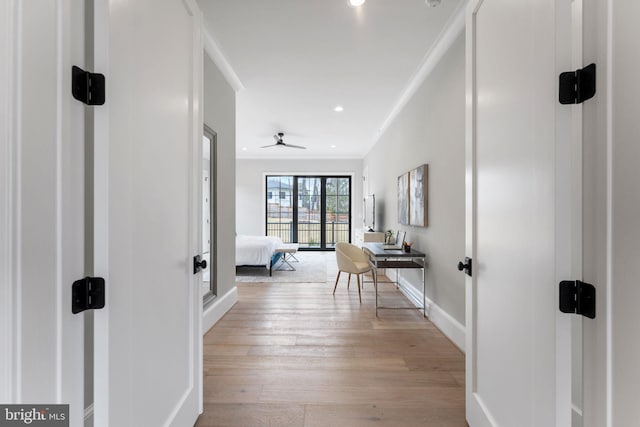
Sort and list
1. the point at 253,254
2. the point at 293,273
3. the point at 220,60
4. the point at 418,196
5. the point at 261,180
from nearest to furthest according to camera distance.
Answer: the point at 220,60 → the point at 418,196 → the point at 253,254 → the point at 293,273 → the point at 261,180

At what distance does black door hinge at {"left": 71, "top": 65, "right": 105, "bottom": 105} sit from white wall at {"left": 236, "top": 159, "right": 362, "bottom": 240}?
24.8 ft

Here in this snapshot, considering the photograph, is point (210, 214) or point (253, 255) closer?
point (210, 214)

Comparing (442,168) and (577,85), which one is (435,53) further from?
(577,85)

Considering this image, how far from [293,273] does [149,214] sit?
447cm

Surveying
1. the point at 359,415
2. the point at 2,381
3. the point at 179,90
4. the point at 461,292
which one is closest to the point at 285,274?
the point at 461,292

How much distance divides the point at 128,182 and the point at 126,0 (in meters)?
0.64

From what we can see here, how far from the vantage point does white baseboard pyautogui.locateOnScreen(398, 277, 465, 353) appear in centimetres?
247

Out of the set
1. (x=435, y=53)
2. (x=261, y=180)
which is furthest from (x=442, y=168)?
(x=261, y=180)

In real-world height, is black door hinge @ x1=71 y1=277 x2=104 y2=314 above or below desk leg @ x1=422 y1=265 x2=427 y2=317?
above

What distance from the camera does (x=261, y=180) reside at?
27.4 ft

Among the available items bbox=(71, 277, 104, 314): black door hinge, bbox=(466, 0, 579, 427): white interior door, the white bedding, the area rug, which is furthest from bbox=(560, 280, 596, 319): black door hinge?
the white bedding

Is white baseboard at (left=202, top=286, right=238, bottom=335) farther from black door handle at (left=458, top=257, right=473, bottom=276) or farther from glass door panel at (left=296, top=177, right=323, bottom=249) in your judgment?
glass door panel at (left=296, top=177, right=323, bottom=249)

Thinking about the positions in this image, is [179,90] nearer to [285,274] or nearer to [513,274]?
[513,274]

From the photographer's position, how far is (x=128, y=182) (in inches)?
39.0
